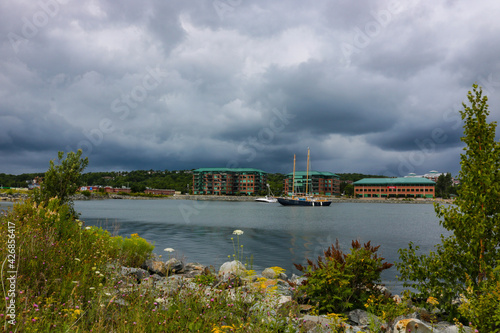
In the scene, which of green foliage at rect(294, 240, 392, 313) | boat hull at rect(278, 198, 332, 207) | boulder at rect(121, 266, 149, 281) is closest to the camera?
green foliage at rect(294, 240, 392, 313)

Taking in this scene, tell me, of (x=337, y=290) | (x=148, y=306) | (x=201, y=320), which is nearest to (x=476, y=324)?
(x=337, y=290)

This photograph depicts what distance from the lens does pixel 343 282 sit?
7.30 meters

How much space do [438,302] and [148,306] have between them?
6741mm

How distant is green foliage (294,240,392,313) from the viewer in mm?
7539

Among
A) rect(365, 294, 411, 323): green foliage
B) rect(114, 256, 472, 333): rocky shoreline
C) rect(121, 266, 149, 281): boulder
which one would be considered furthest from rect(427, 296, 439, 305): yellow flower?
rect(121, 266, 149, 281): boulder

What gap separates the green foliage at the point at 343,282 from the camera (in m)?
7.54

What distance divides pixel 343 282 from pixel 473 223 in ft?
11.2

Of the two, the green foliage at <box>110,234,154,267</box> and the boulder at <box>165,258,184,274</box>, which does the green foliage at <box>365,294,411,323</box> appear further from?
the green foliage at <box>110,234,154,267</box>

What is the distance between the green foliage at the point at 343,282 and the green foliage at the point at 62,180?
47.3 feet

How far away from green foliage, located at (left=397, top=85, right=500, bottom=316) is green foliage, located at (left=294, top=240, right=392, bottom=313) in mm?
1089

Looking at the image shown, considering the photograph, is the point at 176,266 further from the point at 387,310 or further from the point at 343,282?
the point at 387,310

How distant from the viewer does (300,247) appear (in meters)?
31.4

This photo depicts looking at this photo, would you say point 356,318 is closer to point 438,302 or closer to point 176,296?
point 438,302

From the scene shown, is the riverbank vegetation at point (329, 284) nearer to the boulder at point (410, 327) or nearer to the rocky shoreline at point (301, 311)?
the rocky shoreline at point (301, 311)
